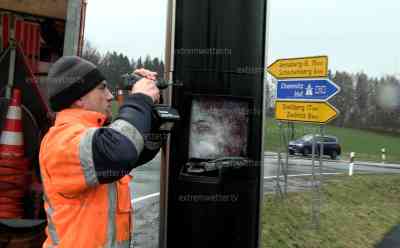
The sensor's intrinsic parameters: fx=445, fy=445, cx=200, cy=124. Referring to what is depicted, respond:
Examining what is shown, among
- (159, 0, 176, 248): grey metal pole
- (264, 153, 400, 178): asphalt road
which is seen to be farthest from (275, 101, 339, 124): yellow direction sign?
(264, 153, 400, 178): asphalt road

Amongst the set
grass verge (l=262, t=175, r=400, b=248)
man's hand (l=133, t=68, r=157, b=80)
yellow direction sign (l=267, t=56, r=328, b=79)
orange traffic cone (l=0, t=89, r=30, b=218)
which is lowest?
grass verge (l=262, t=175, r=400, b=248)

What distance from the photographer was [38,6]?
14.1ft

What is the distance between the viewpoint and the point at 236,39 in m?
3.15

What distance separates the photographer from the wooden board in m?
4.21

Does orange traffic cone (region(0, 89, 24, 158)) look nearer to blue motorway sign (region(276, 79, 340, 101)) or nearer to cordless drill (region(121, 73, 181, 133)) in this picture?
cordless drill (region(121, 73, 181, 133))

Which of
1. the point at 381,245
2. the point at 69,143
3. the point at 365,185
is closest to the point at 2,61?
the point at 69,143

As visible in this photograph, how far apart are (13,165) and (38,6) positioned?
5.10 feet

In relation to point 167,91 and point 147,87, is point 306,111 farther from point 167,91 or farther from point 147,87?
point 147,87

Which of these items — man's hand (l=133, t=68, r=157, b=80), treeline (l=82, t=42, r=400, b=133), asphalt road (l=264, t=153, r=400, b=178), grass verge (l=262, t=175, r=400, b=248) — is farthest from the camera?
treeline (l=82, t=42, r=400, b=133)

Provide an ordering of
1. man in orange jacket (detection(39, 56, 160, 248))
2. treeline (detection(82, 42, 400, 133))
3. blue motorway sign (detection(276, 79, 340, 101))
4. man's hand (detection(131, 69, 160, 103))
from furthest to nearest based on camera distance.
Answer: treeline (detection(82, 42, 400, 133))
blue motorway sign (detection(276, 79, 340, 101))
man's hand (detection(131, 69, 160, 103))
man in orange jacket (detection(39, 56, 160, 248))

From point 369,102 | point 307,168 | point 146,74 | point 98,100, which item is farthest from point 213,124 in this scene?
point 369,102

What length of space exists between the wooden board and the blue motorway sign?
16.9 ft

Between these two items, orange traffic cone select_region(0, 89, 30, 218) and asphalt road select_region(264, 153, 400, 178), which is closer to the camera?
orange traffic cone select_region(0, 89, 30, 218)

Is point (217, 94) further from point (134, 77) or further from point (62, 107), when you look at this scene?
point (62, 107)
